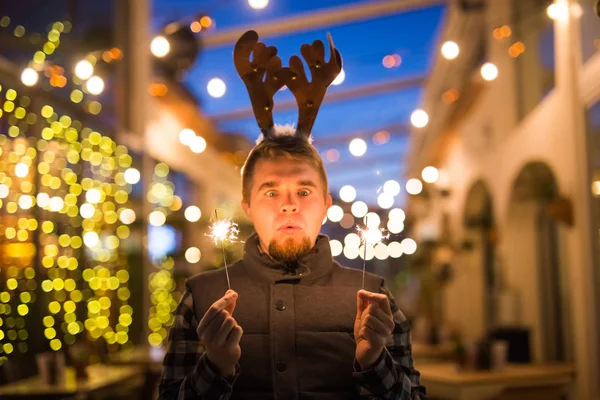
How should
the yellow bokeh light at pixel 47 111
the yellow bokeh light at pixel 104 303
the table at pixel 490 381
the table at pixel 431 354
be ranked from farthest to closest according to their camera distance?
1. the table at pixel 431 354
2. the yellow bokeh light at pixel 104 303
3. the yellow bokeh light at pixel 47 111
4. the table at pixel 490 381

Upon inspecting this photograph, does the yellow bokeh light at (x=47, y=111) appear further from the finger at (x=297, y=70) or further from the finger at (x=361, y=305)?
the finger at (x=361, y=305)

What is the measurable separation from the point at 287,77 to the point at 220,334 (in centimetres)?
82

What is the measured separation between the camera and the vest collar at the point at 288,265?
1981mm

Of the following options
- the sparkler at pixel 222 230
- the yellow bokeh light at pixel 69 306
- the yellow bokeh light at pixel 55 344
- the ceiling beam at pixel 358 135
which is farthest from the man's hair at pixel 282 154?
the ceiling beam at pixel 358 135

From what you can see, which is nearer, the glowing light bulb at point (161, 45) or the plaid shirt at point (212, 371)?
the plaid shirt at point (212, 371)

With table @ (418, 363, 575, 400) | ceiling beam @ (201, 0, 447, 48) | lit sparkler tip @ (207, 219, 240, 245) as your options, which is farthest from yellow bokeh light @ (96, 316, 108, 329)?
lit sparkler tip @ (207, 219, 240, 245)

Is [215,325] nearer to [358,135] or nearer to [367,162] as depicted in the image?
[358,135]

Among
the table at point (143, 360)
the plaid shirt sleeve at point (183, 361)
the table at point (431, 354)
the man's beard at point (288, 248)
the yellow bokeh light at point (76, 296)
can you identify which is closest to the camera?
the plaid shirt sleeve at point (183, 361)

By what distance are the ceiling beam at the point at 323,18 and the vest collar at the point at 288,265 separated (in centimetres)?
699

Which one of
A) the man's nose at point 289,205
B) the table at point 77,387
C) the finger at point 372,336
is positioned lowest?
the table at point 77,387

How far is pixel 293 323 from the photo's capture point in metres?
1.91

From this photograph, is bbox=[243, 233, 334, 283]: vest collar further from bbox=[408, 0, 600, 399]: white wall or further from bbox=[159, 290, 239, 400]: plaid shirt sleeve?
bbox=[408, 0, 600, 399]: white wall

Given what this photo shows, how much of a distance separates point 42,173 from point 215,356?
4130 millimetres

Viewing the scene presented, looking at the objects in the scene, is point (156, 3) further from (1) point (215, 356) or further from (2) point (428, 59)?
(1) point (215, 356)
